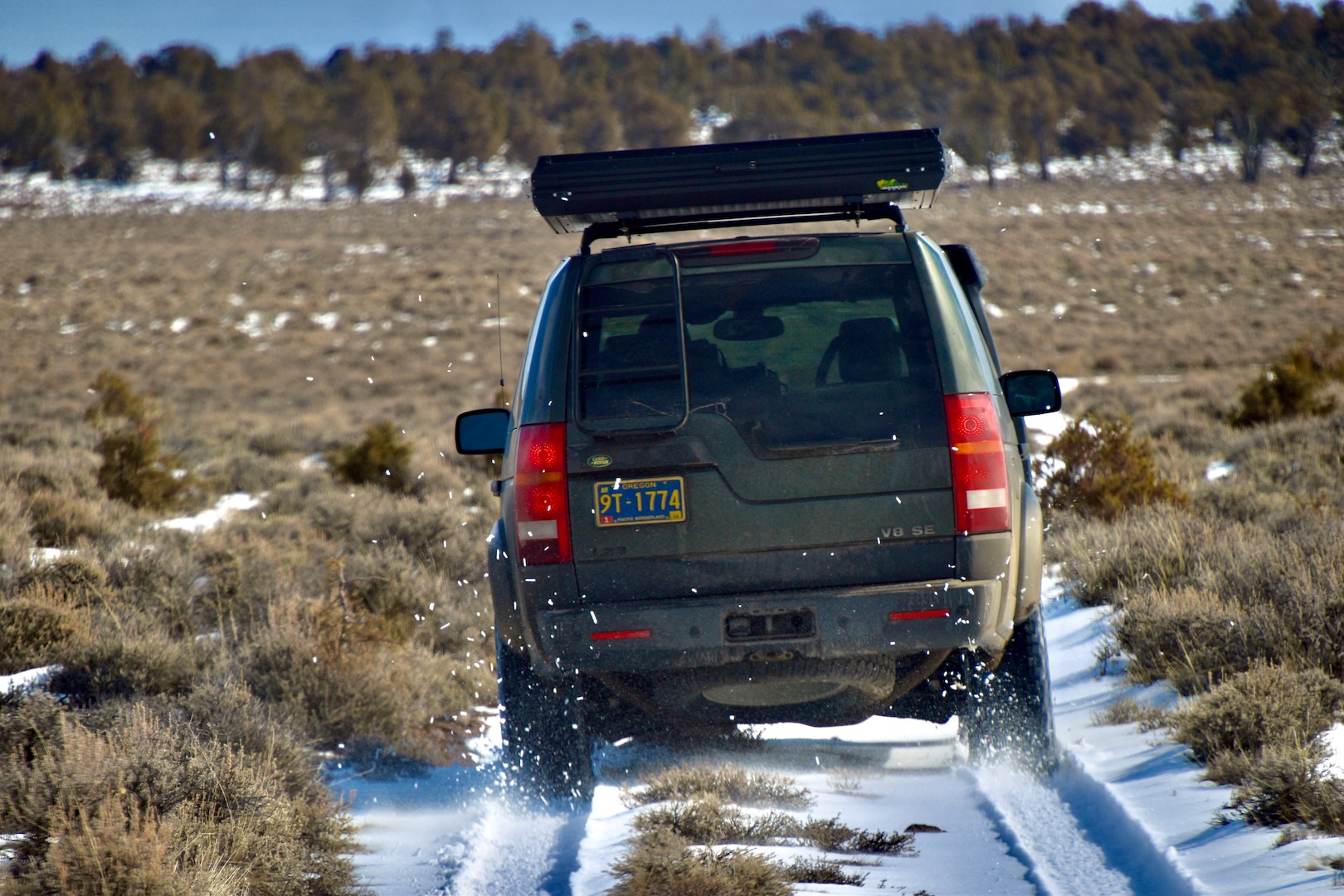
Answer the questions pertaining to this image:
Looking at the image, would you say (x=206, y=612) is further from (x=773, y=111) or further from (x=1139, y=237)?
(x=773, y=111)

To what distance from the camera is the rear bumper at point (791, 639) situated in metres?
3.58

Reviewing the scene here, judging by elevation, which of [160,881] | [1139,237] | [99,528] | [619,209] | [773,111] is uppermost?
[773,111]

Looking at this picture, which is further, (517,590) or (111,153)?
(111,153)

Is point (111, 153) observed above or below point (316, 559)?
above

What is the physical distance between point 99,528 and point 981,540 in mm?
7971

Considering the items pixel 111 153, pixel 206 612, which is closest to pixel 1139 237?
pixel 206 612

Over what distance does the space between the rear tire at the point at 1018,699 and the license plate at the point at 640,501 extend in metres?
1.38

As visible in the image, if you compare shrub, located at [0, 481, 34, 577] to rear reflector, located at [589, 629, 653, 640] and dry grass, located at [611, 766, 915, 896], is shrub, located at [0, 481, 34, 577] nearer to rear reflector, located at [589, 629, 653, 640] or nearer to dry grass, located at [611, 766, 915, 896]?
dry grass, located at [611, 766, 915, 896]

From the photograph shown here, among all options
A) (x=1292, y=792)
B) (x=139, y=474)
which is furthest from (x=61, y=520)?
(x=1292, y=792)

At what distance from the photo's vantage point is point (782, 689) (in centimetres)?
396

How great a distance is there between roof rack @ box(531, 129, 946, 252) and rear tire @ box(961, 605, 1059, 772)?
1637 mm

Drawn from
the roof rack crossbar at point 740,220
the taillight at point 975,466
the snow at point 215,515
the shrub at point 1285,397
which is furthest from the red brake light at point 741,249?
the shrub at point 1285,397

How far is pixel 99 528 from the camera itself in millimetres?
9211

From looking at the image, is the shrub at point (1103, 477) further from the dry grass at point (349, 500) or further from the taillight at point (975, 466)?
the taillight at point (975, 466)
